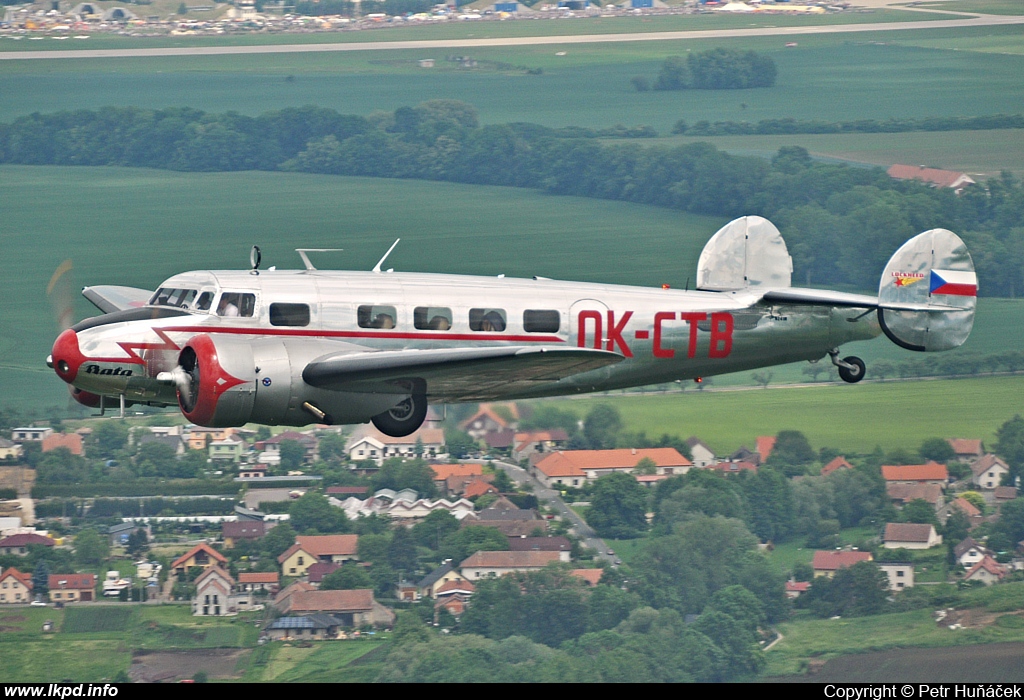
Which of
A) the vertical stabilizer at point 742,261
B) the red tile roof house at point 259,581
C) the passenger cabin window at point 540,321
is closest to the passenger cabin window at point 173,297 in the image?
the passenger cabin window at point 540,321

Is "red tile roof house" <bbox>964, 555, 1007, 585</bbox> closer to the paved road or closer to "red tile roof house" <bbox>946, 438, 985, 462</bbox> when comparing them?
"red tile roof house" <bbox>946, 438, 985, 462</bbox>

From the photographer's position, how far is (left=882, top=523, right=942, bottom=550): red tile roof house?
99.1m

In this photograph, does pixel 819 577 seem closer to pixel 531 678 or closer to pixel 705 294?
pixel 531 678

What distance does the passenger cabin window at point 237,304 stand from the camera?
92.8 ft

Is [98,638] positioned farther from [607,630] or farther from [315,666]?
[607,630]

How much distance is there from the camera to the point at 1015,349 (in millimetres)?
136500

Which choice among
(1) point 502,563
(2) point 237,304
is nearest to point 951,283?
(2) point 237,304

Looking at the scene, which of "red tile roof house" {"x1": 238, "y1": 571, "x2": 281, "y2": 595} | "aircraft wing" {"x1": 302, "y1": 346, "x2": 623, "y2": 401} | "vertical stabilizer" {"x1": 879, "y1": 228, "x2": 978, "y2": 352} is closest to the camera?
"aircraft wing" {"x1": 302, "y1": 346, "x2": 623, "y2": 401}

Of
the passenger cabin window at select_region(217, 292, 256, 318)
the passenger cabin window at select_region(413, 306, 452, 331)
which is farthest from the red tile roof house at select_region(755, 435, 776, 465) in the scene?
the passenger cabin window at select_region(217, 292, 256, 318)

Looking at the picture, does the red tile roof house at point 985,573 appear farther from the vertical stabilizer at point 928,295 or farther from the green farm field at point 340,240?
the vertical stabilizer at point 928,295

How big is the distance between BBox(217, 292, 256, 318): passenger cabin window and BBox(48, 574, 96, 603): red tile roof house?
215 feet

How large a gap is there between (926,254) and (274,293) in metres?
14.5

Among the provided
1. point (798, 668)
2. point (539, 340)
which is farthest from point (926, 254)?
point (798, 668)

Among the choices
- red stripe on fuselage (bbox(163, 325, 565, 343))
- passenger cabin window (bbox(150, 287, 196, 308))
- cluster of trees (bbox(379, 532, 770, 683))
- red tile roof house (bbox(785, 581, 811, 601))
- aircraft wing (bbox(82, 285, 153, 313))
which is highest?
passenger cabin window (bbox(150, 287, 196, 308))
